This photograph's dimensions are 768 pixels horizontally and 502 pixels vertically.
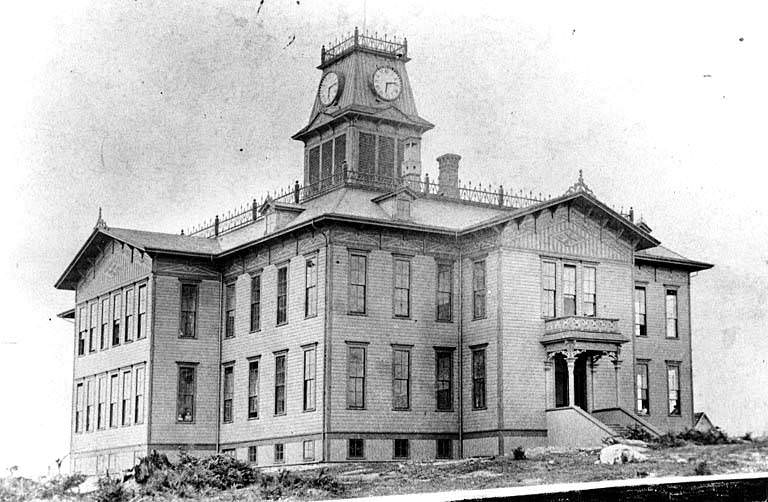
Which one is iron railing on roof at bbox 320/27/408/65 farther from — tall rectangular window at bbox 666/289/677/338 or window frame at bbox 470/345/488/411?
tall rectangular window at bbox 666/289/677/338

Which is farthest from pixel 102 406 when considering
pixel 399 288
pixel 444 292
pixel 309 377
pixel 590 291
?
pixel 590 291

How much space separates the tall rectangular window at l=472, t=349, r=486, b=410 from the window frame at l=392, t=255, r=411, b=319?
7.91 feet

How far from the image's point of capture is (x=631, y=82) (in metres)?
32.1

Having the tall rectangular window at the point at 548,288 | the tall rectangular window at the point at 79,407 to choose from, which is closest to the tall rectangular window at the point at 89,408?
the tall rectangular window at the point at 79,407

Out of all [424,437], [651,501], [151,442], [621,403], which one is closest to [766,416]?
[621,403]

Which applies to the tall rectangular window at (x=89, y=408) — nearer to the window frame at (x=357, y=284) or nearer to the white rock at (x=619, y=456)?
the window frame at (x=357, y=284)

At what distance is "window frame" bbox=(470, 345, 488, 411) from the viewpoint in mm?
36000

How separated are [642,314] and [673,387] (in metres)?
2.86

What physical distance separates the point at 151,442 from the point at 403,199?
37.8 feet

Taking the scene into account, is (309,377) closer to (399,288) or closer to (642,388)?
(399,288)

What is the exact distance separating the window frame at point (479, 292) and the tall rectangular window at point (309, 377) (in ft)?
16.7

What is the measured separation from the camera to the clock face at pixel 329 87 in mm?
42406

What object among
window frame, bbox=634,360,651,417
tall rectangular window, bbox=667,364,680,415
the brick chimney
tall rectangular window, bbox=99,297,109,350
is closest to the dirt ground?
window frame, bbox=634,360,651,417

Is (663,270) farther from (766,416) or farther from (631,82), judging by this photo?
(631,82)
